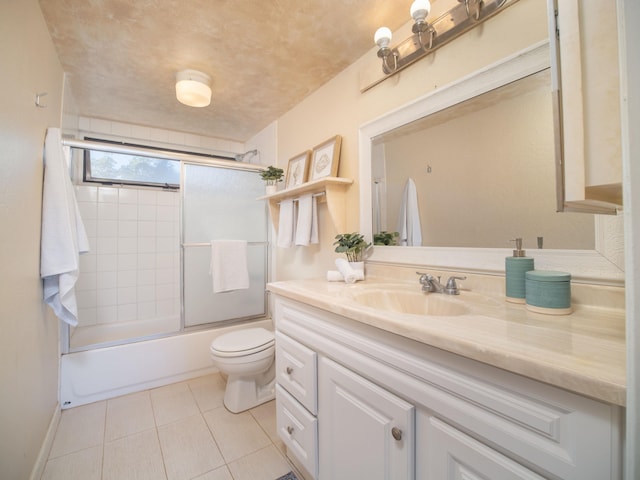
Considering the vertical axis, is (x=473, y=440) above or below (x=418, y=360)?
below

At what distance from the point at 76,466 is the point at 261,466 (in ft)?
2.88

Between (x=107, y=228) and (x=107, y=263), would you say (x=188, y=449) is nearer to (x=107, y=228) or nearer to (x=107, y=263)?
(x=107, y=263)

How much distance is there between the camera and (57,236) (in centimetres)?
133

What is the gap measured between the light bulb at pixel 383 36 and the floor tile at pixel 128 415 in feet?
7.98

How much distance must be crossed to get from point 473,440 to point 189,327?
2.15m

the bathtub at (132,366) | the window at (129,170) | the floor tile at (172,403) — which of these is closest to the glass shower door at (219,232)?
the bathtub at (132,366)

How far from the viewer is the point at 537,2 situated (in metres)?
0.90

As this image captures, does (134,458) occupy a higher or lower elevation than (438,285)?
lower

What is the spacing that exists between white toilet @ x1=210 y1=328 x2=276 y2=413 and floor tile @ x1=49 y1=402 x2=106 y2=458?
0.69m

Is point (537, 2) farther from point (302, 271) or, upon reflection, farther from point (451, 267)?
point (302, 271)

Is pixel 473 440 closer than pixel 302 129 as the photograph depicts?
Yes

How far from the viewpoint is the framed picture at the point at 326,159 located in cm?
169

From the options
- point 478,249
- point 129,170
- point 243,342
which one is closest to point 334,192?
point 478,249

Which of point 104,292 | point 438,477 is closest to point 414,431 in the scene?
point 438,477
